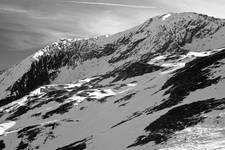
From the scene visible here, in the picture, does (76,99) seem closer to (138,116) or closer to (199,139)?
(138,116)

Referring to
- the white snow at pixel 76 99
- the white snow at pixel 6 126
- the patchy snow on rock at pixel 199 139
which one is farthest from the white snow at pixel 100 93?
the patchy snow on rock at pixel 199 139

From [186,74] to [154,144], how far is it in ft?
163

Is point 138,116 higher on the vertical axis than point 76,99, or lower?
higher

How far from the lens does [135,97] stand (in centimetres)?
9700

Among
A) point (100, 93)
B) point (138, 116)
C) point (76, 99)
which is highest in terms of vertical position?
point (138, 116)

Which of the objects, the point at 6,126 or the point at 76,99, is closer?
the point at 6,126

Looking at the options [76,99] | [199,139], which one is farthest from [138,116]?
[76,99]

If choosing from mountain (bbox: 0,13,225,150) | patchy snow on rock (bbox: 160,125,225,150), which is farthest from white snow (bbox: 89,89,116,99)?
patchy snow on rock (bbox: 160,125,225,150)

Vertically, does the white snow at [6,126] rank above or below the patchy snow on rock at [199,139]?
below

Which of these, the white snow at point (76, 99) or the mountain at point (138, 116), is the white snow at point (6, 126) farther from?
the white snow at point (76, 99)

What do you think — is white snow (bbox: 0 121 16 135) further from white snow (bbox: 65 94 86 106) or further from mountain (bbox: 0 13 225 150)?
white snow (bbox: 65 94 86 106)

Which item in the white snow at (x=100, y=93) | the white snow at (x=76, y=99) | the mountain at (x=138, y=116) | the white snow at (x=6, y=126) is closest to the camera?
the mountain at (x=138, y=116)

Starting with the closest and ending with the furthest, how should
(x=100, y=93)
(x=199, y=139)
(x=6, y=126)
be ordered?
(x=199, y=139) → (x=6, y=126) → (x=100, y=93)

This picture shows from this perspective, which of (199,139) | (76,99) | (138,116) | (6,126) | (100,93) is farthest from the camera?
(100,93)
